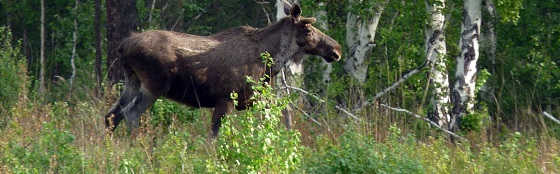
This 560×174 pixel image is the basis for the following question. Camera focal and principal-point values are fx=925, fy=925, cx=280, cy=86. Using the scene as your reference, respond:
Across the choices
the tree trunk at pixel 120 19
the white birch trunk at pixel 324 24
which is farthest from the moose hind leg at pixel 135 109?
the tree trunk at pixel 120 19

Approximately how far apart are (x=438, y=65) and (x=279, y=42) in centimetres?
235

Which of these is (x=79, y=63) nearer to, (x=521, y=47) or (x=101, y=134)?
(x=521, y=47)

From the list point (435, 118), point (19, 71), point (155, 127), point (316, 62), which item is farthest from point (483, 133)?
point (19, 71)

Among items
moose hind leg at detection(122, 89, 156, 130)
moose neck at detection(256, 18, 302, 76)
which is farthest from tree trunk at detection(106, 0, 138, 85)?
moose neck at detection(256, 18, 302, 76)

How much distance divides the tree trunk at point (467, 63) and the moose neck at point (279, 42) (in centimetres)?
228

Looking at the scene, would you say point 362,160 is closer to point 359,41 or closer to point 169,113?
point 169,113

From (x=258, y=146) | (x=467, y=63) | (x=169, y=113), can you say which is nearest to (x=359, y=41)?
(x=467, y=63)

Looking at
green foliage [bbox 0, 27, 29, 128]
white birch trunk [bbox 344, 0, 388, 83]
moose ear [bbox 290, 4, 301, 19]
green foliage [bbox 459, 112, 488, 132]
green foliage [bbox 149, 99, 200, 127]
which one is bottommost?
green foliage [bbox 459, 112, 488, 132]

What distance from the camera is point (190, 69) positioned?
1073 cm

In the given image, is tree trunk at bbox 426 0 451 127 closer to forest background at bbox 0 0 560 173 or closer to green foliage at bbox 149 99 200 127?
forest background at bbox 0 0 560 173

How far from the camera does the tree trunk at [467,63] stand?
476 inches

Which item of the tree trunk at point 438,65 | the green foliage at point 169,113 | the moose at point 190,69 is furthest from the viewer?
the tree trunk at point 438,65

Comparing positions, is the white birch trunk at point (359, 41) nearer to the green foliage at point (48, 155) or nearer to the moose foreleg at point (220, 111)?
the moose foreleg at point (220, 111)

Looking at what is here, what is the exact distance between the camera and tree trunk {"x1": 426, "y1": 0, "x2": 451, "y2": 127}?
40.7 feet
